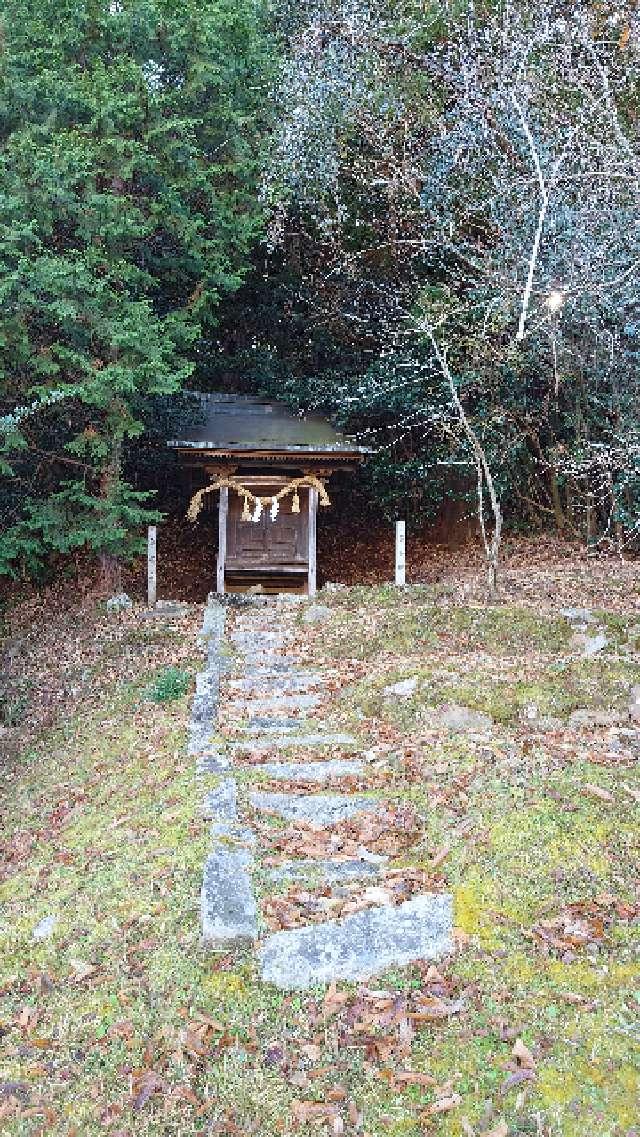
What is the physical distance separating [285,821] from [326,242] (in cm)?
1092

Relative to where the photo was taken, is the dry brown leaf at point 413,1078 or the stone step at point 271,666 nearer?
the dry brown leaf at point 413,1078

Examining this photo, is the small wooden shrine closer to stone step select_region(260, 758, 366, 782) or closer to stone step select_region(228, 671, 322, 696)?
stone step select_region(228, 671, 322, 696)

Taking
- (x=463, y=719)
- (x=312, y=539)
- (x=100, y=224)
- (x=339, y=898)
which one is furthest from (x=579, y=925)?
(x=100, y=224)

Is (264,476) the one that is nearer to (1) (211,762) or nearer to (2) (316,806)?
(1) (211,762)

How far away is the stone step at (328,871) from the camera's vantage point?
182 inches

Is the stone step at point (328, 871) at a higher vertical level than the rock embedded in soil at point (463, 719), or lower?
lower

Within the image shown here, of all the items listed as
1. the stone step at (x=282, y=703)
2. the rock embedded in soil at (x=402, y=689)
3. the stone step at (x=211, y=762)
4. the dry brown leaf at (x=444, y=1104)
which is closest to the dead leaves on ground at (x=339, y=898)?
the dry brown leaf at (x=444, y=1104)

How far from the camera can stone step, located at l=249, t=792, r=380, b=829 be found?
17.6ft

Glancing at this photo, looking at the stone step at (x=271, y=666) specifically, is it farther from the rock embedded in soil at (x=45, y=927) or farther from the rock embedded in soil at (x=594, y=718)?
the rock embedded in soil at (x=45, y=927)

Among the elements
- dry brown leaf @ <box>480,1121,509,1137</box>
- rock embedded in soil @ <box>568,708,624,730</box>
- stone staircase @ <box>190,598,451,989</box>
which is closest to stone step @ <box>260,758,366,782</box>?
stone staircase @ <box>190,598,451,989</box>

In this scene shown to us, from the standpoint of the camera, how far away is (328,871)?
4695 millimetres

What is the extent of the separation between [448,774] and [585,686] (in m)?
2.10

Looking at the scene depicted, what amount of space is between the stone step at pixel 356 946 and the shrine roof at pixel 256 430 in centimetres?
803

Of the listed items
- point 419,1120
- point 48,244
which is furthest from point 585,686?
point 48,244
